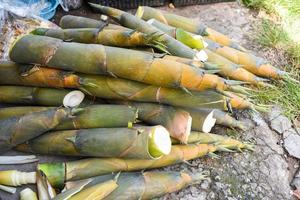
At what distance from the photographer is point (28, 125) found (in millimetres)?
2592

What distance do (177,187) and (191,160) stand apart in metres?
0.35

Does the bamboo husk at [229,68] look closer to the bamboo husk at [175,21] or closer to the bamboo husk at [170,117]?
the bamboo husk at [175,21]

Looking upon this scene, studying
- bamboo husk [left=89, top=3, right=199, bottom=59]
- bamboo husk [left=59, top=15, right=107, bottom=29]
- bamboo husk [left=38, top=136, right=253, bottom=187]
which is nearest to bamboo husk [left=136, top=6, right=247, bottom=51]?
bamboo husk [left=89, top=3, right=199, bottom=59]

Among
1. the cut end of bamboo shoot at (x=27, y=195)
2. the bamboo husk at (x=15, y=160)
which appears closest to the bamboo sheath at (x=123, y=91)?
the bamboo husk at (x=15, y=160)

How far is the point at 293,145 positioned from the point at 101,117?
1.75 m

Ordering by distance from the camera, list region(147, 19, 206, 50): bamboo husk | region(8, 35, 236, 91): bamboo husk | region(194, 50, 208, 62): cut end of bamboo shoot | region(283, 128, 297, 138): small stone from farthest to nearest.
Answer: region(283, 128, 297, 138): small stone < region(147, 19, 206, 50): bamboo husk < region(194, 50, 208, 62): cut end of bamboo shoot < region(8, 35, 236, 91): bamboo husk

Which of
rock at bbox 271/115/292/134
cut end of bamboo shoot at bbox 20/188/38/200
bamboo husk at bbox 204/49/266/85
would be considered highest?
bamboo husk at bbox 204/49/266/85

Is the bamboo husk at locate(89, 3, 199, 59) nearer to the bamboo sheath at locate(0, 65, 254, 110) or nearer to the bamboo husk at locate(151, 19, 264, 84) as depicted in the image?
the bamboo husk at locate(151, 19, 264, 84)

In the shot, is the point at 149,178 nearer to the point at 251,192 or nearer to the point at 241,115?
the point at 251,192

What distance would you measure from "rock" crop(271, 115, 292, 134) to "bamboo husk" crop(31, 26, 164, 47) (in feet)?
4.51

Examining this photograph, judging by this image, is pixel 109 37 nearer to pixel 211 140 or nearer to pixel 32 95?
pixel 32 95

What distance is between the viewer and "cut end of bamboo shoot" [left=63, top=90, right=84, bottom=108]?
2.72 metres

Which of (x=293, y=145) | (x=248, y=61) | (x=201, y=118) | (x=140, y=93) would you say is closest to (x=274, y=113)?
(x=293, y=145)

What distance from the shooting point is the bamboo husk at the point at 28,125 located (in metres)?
2.57
